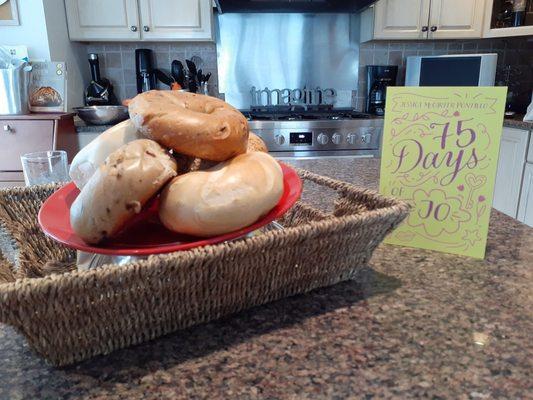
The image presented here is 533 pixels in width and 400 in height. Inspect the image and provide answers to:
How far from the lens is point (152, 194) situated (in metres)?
0.39

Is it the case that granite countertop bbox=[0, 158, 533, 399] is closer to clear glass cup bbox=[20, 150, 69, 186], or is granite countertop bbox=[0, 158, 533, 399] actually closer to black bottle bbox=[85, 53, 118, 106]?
clear glass cup bbox=[20, 150, 69, 186]

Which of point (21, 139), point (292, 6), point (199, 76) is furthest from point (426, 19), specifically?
point (21, 139)

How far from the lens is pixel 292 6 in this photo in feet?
8.70

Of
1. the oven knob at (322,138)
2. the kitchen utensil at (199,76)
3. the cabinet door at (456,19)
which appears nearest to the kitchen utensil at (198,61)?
the kitchen utensil at (199,76)

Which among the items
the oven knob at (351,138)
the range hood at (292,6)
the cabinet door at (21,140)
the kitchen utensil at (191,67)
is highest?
the range hood at (292,6)

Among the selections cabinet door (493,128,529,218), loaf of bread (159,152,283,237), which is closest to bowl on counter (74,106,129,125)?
loaf of bread (159,152,283,237)

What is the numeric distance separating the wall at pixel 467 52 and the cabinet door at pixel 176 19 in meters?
1.19

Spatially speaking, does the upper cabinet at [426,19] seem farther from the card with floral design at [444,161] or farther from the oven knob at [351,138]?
the card with floral design at [444,161]

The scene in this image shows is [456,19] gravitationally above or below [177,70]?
above

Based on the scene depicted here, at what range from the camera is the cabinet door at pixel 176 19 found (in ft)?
8.14

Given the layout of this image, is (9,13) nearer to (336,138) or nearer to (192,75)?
(192,75)

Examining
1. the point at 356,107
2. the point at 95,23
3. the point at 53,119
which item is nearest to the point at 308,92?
the point at 356,107

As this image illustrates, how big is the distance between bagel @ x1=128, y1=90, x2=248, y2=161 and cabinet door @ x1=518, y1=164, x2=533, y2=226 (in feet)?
7.41

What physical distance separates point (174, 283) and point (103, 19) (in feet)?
8.56
